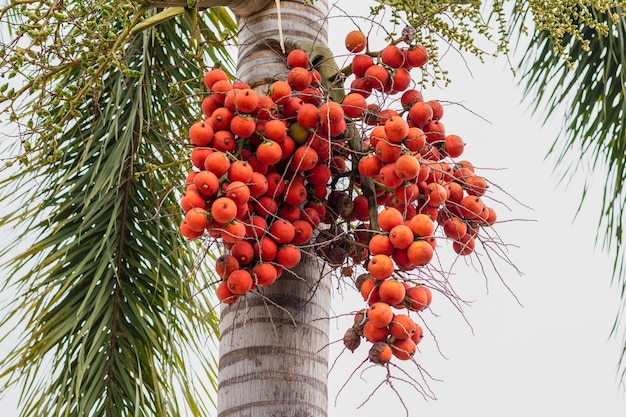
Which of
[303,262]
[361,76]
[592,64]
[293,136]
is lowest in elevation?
[303,262]

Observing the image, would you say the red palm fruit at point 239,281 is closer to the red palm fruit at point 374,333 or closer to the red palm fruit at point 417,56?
the red palm fruit at point 374,333

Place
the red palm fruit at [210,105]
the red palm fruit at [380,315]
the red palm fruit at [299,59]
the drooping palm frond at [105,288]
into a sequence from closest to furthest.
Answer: the red palm fruit at [380,315] → the red palm fruit at [210,105] → the red palm fruit at [299,59] → the drooping palm frond at [105,288]

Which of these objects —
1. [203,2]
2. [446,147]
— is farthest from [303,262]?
[203,2]

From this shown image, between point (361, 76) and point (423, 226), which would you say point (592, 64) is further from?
point (423, 226)

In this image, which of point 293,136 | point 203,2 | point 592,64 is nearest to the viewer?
point 293,136

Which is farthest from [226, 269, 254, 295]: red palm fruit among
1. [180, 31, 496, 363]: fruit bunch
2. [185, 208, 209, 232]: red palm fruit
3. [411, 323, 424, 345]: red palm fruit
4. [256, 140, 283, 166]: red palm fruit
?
[411, 323, 424, 345]: red palm fruit

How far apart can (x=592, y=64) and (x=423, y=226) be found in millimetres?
1936

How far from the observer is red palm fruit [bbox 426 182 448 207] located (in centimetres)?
160

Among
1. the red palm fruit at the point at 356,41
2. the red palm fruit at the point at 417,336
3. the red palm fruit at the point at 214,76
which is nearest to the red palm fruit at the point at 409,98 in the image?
the red palm fruit at the point at 356,41

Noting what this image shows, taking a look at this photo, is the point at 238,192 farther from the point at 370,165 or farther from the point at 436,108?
the point at 436,108

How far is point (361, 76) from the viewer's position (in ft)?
5.92

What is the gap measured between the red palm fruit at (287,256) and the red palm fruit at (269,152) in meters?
0.17

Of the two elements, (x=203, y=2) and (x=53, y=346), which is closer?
(x=203, y=2)

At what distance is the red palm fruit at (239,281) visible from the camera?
1.53 metres
